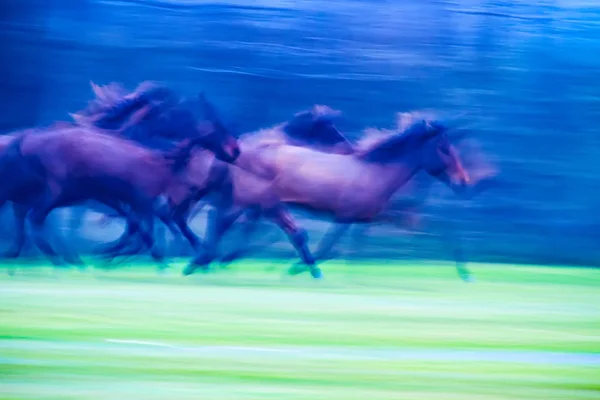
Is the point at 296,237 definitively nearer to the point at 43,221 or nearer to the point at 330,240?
the point at 330,240

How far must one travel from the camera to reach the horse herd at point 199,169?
421cm

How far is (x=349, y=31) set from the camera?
4223mm

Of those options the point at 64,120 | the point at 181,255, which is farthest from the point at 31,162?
the point at 181,255

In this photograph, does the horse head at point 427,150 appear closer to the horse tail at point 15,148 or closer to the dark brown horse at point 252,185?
the dark brown horse at point 252,185

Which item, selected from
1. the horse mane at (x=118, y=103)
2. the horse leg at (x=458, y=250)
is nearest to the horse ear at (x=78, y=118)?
the horse mane at (x=118, y=103)

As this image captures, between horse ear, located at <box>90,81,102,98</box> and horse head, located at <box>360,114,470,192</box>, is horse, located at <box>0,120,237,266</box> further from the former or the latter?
horse head, located at <box>360,114,470,192</box>

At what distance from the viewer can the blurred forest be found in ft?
13.8

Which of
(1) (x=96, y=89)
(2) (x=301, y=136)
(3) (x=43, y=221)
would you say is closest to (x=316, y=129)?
(2) (x=301, y=136)

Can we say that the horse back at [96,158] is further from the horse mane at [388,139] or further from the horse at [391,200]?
the horse mane at [388,139]

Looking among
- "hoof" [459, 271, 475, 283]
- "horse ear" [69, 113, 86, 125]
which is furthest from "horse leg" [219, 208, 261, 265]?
"hoof" [459, 271, 475, 283]

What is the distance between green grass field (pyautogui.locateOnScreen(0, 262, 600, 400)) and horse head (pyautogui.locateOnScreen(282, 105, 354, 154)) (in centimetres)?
38

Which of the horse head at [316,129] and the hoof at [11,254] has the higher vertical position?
the horse head at [316,129]

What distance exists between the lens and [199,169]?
4.25 m

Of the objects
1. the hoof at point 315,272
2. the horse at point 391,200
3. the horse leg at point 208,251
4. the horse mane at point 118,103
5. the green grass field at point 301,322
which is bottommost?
the green grass field at point 301,322
